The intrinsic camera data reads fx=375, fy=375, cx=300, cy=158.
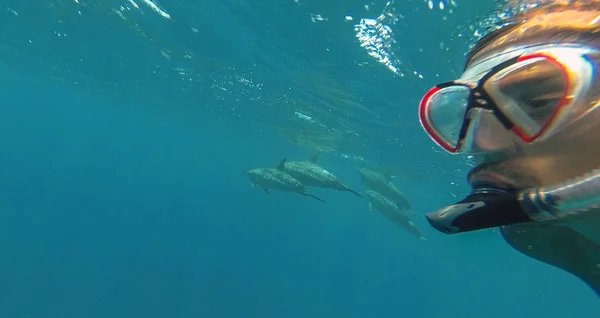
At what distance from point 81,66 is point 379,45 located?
90.0 ft

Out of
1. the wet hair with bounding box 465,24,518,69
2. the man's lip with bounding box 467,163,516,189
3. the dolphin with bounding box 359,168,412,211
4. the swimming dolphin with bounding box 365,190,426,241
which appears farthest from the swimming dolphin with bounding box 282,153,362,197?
the man's lip with bounding box 467,163,516,189

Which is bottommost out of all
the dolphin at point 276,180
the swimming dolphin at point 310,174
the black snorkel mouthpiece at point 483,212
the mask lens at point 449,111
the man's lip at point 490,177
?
the dolphin at point 276,180

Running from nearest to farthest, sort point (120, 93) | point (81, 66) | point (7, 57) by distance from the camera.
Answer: point (81, 66) < point (7, 57) < point (120, 93)

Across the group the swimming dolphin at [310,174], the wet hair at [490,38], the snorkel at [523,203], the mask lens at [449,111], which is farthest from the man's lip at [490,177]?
the swimming dolphin at [310,174]

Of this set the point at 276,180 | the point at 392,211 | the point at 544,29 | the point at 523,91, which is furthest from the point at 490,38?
the point at 392,211

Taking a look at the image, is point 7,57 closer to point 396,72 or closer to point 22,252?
point 22,252

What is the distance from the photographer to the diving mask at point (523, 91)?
1367 mm

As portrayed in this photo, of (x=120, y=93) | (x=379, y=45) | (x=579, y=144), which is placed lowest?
(x=120, y=93)

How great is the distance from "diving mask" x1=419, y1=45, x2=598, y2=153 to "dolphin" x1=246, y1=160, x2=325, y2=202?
1385 cm

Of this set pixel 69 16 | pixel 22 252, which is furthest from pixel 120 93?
pixel 69 16

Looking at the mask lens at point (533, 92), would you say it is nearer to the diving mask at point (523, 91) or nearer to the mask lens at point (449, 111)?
the diving mask at point (523, 91)

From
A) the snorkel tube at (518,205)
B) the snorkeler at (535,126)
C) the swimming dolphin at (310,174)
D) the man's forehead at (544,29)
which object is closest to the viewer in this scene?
the snorkel tube at (518,205)

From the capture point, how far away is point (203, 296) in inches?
1277

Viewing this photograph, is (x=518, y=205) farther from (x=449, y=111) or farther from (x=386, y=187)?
(x=386, y=187)
